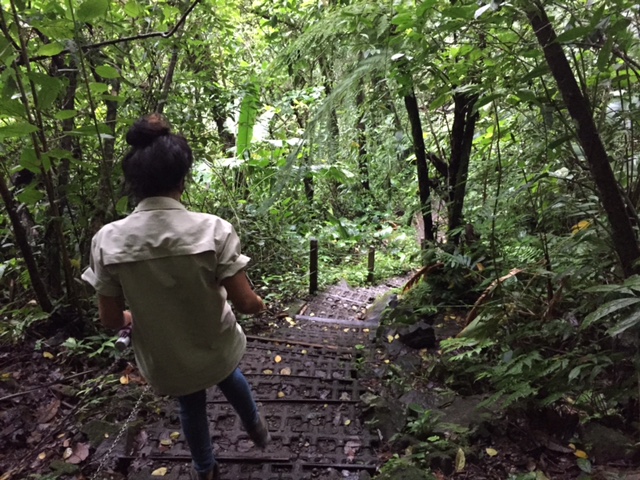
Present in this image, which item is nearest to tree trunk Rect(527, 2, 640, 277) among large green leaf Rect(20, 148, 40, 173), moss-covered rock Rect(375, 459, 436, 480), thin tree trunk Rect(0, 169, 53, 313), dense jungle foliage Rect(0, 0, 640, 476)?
dense jungle foliage Rect(0, 0, 640, 476)

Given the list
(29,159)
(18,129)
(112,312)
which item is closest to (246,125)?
(29,159)

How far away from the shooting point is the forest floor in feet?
6.87

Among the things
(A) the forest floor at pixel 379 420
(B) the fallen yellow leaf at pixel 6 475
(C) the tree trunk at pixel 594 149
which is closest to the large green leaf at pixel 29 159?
(A) the forest floor at pixel 379 420

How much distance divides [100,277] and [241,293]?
57cm

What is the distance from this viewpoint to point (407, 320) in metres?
3.93

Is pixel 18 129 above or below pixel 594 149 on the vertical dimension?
above

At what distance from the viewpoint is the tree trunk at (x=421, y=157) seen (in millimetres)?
4523

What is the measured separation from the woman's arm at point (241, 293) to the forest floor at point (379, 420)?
101cm

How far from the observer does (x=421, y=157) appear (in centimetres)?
464

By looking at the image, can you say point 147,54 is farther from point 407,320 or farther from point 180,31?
point 407,320

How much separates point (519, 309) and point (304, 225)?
5578 mm

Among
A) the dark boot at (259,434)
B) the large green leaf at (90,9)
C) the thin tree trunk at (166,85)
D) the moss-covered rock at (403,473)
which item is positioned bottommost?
the dark boot at (259,434)

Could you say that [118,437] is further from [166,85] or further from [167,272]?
[166,85]

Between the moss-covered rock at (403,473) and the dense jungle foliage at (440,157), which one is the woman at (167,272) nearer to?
the moss-covered rock at (403,473)
